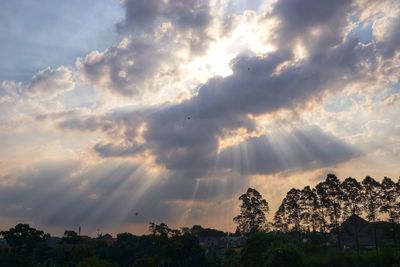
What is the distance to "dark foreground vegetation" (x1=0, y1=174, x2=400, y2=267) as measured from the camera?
5356cm

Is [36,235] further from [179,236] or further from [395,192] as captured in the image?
[395,192]

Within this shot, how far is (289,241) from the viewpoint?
202 ft

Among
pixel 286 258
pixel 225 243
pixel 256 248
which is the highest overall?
pixel 225 243

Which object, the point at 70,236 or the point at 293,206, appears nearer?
the point at 293,206

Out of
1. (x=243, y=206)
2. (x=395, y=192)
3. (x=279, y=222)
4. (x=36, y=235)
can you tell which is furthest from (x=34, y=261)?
(x=395, y=192)

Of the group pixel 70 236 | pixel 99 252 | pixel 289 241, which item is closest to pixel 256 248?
pixel 289 241

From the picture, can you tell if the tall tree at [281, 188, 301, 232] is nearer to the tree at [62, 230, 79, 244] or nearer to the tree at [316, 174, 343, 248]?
the tree at [316, 174, 343, 248]

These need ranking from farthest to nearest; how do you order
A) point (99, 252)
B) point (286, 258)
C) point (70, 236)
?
point (70, 236) < point (99, 252) < point (286, 258)

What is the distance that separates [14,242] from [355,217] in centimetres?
6176

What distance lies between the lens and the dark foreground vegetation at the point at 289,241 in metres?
53.6

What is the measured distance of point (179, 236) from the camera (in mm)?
90062

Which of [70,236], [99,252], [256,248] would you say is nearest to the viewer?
[256,248]

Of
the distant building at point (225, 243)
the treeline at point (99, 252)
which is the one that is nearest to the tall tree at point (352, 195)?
the treeline at point (99, 252)

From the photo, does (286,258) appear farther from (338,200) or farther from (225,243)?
(225,243)
